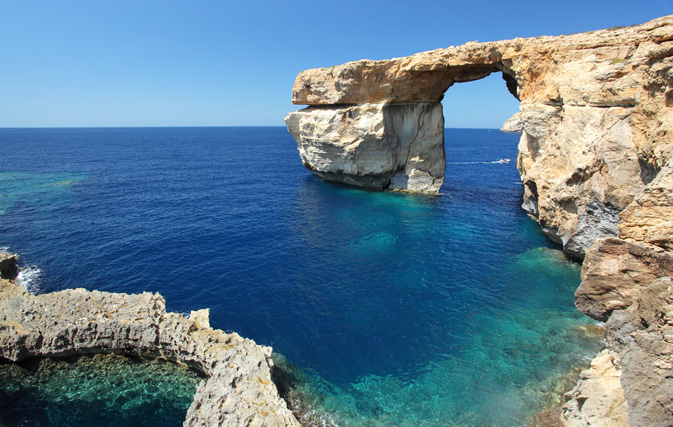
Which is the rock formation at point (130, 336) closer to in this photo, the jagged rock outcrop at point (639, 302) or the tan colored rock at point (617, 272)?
the jagged rock outcrop at point (639, 302)

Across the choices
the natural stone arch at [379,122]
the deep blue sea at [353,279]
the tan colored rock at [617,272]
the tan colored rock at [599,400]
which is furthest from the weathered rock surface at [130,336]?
the natural stone arch at [379,122]

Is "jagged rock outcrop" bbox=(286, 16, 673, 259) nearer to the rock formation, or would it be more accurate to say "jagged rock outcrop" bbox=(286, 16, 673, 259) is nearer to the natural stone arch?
the natural stone arch

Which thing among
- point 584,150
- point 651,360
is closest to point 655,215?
point 651,360

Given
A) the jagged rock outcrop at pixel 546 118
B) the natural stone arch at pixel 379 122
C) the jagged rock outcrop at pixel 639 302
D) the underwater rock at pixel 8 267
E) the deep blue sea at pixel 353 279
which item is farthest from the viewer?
the natural stone arch at pixel 379 122

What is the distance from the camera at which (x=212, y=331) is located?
19344mm

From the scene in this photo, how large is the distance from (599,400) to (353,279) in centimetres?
1691

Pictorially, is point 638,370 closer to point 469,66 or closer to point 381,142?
point 469,66

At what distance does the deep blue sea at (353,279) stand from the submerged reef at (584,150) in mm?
4154

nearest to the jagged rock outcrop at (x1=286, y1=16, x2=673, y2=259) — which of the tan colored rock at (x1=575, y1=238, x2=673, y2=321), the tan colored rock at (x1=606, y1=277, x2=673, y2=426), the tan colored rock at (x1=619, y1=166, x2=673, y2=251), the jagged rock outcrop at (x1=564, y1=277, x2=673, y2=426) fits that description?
the tan colored rock at (x1=619, y1=166, x2=673, y2=251)

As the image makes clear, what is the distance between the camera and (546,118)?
30812 millimetres

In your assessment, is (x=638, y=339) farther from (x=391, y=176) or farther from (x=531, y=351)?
(x=391, y=176)

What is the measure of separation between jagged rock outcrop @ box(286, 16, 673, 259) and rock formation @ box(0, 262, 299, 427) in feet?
68.5

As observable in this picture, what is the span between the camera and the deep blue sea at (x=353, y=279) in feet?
57.7

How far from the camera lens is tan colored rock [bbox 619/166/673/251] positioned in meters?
12.7
